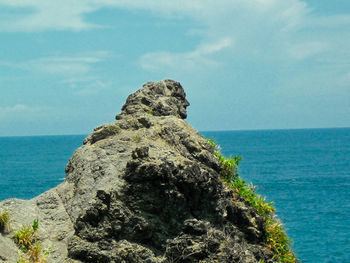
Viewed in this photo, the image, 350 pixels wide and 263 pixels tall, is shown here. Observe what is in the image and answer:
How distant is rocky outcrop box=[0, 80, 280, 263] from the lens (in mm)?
10883

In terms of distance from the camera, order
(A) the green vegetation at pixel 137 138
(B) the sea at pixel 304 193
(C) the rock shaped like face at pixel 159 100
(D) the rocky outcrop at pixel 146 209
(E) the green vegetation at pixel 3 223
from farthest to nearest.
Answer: (B) the sea at pixel 304 193 → (C) the rock shaped like face at pixel 159 100 → (A) the green vegetation at pixel 137 138 → (E) the green vegetation at pixel 3 223 → (D) the rocky outcrop at pixel 146 209

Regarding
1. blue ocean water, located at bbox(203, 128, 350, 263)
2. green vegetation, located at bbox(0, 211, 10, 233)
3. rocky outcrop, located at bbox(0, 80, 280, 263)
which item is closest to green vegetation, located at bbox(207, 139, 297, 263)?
rocky outcrop, located at bbox(0, 80, 280, 263)

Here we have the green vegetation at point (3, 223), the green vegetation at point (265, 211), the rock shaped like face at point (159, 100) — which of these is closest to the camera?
the green vegetation at point (3, 223)

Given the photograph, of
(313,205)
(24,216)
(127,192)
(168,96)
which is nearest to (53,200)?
(24,216)

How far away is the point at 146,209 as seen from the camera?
1137cm

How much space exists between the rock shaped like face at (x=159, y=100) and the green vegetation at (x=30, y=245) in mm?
6739

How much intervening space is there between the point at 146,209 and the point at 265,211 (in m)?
4.74

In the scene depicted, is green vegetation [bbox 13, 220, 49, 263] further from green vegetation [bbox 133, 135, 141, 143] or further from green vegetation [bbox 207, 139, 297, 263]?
green vegetation [bbox 207, 139, 297, 263]

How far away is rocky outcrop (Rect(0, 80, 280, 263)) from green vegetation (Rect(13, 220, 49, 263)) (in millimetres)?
202

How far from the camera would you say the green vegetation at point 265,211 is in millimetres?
13648

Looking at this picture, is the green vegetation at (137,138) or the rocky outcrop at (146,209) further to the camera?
the green vegetation at (137,138)

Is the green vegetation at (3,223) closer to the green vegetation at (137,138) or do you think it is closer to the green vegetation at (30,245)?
the green vegetation at (30,245)

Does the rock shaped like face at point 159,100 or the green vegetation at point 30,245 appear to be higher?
the rock shaped like face at point 159,100

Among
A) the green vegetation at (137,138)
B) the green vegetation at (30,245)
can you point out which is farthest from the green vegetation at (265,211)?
the green vegetation at (30,245)
